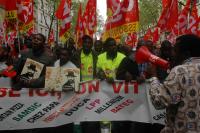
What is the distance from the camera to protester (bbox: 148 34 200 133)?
4145 millimetres

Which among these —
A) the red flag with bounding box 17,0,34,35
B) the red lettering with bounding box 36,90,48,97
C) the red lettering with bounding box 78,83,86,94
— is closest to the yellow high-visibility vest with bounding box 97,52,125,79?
the red lettering with bounding box 78,83,86,94

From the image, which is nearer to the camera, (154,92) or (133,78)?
(154,92)

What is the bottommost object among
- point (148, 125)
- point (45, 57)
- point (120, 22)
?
point (148, 125)

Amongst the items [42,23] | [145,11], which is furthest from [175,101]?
[42,23]

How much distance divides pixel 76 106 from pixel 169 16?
4.98 meters

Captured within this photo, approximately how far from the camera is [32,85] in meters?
6.65

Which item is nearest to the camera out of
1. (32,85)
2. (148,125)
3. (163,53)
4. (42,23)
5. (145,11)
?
(32,85)

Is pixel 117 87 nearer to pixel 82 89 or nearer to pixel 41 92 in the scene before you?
pixel 82 89

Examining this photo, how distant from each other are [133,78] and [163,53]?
98cm

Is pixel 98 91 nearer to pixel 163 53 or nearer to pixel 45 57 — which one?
pixel 45 57

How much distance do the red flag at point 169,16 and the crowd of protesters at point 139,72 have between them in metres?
1.63

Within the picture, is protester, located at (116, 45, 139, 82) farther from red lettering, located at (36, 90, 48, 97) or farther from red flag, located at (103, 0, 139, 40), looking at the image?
red flag, located at (103, 0, 139, 40)

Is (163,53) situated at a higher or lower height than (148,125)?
higher

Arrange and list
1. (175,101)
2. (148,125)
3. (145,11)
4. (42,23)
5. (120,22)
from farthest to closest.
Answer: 1. (42,23)
2. (145,11)
3. (120,22)
4. (148,125)
5. (175,101)
